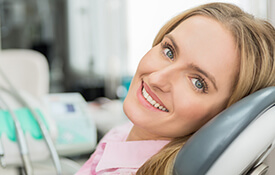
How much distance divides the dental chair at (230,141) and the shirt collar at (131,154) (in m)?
0.20

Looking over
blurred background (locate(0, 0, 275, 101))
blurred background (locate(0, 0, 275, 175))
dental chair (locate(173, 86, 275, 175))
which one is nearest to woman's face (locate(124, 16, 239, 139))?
dental chair (locate(173, 86, 275, 175))

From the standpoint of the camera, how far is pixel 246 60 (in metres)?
0.68

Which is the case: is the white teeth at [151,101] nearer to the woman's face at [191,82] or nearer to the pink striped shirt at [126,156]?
the woman's face at [191,82]

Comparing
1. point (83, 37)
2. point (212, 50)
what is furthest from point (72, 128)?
point (83, 37)

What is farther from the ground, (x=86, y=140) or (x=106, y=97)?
(x=86, y=140)

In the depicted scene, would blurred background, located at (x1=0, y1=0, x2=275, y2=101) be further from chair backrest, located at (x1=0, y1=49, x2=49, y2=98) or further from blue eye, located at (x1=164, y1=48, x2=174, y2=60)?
blue eye, located at (x1=164, y1=48, x2=174, y2=60)

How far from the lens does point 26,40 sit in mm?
2881

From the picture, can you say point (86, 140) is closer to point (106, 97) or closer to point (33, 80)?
point (33, 80)

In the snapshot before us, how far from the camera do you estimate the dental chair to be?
53cm

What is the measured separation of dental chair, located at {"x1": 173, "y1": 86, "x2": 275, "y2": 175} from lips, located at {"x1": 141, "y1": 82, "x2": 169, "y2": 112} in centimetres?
16

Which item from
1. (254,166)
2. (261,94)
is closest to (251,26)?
(261,94)

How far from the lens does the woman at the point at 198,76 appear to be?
2.25 feet

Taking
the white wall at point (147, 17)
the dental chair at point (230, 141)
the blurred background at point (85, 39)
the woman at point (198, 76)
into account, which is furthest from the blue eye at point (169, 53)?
the blurred background at point (85, 39)

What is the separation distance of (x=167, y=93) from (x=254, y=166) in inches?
9.2
